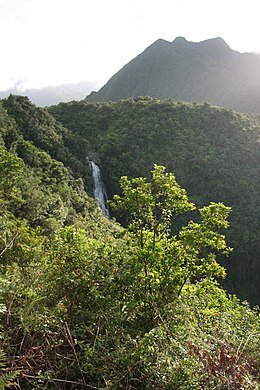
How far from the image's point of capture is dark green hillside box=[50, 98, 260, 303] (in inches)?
1160

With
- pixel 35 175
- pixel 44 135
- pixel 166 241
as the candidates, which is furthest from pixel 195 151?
pixel 166 241

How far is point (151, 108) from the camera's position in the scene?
136 ft

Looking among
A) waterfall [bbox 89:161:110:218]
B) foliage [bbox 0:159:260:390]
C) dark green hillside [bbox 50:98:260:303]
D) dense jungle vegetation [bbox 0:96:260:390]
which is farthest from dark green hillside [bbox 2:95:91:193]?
foliage [bbox 0:159:260:390]

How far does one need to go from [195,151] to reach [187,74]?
2998 inches

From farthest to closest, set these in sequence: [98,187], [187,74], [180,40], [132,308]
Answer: [180,40], [187,74], [98,187], [132,308]

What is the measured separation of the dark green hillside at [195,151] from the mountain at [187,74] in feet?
151

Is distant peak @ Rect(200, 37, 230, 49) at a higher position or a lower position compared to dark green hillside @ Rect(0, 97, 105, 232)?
higher

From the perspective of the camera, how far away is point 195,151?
3600cm

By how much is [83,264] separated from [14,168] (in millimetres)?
8519

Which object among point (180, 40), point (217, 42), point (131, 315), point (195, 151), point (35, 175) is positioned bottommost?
point (195, 151)

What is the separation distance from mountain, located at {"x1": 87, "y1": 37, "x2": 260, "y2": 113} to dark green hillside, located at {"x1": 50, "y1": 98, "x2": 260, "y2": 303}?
4591 cm

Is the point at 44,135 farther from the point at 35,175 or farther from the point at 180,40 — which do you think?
the point at 180,40

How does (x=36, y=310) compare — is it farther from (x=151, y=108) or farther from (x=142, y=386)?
(x=151, y=108)

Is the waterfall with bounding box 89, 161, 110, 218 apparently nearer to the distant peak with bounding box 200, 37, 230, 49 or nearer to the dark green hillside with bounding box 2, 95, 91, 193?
the dark green hillside with bounding box 2, 95, 91, 193
